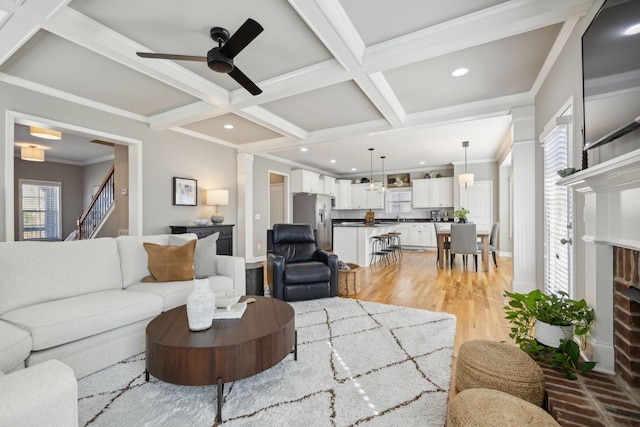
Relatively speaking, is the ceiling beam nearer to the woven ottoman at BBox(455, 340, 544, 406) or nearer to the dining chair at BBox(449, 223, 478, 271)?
the woven ottoman at BBox(455, 340, 544, 406)

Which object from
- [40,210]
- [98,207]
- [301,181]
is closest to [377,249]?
[301,181]

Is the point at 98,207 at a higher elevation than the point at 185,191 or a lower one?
lower

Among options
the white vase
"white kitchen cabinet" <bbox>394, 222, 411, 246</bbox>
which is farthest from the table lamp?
"white kitchen cabinet" <bbox>394, 222, 411, 246</bbox>

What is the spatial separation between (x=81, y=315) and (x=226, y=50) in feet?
6.77

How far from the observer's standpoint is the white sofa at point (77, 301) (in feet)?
5.45

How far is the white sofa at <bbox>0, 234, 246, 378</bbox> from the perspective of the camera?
1661 mm

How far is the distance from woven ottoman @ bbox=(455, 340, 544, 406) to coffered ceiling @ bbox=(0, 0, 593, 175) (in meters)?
2.21

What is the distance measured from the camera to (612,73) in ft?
4.41

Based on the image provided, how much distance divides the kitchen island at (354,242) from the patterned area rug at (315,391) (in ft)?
10.5

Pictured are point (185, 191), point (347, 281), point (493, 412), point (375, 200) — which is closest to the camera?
point (493, 412)

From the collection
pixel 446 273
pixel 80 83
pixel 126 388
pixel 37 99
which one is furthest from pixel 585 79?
pixel 37 99

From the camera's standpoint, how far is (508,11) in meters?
1.99

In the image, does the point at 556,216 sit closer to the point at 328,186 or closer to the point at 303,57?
the point at 303,57

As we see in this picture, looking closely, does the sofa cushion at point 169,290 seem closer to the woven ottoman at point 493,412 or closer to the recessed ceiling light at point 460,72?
the woven ottoman at point 493,412
